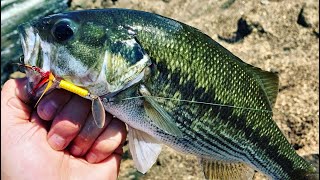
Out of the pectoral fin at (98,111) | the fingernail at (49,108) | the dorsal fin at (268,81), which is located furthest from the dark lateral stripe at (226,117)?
the fingernail at (49,108)

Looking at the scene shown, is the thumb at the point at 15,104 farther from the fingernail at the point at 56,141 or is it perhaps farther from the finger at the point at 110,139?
the finger at the point at 110,139

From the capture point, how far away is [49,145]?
98.7 inches

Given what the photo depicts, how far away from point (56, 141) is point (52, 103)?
19cm

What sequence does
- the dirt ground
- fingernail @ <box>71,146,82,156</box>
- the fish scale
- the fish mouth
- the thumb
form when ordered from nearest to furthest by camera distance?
the fish mouth < the fish scale < the thumb < fingernail @ <box>71,146,82,156</box> < the dirt ground

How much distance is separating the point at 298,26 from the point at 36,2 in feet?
11.5

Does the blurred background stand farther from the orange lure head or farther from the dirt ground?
the orange lure head

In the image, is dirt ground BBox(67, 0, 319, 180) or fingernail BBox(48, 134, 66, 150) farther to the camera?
dirt ground BBox(67, 0, 319, 180)

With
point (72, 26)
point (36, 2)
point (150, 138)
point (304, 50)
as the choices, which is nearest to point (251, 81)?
point (150, 138)

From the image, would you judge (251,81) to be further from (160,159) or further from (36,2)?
(36,2)

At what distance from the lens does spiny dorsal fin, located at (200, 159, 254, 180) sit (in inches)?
107

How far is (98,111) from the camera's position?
2.30m

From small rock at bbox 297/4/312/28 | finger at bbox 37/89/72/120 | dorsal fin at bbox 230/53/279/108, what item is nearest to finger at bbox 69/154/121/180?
finger at bbox 37/89/72/120

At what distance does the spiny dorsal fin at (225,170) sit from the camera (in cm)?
271

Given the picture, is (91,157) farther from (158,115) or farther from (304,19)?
(304,19)
